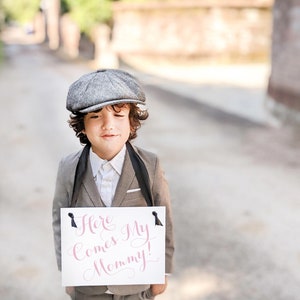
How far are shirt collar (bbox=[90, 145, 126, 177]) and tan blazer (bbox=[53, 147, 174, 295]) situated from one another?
0.02 meters

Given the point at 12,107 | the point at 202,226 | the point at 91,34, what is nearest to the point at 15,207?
the point at 202,226

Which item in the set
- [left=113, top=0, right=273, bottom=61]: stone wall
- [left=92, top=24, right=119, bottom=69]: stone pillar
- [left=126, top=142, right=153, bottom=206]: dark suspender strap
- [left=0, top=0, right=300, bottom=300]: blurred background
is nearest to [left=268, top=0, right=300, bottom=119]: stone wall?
[left=0, top=0, right=300, bottom=300]: blurred background

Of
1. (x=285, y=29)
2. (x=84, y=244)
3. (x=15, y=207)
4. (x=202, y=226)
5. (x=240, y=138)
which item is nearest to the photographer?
(x=84, y=244)

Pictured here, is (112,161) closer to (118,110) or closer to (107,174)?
(107,174)

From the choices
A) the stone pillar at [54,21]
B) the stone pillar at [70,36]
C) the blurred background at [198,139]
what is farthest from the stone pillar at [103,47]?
the stone pillar at [54,21]

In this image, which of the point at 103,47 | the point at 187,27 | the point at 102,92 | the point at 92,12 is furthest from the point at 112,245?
the point at 103,47

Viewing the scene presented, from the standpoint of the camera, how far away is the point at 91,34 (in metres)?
24.8

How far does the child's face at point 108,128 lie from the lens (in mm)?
2158

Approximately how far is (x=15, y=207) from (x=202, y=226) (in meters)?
2.17

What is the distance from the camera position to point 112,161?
2.26m

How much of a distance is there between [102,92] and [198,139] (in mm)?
7273

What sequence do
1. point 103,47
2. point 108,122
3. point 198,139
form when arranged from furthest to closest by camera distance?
point 103,47
point 198,139
point 108,122

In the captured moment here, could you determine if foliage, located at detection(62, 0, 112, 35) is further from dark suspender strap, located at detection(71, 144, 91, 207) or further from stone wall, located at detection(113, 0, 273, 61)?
dark suspender strap, located at detection(71, 144, 91, 207)

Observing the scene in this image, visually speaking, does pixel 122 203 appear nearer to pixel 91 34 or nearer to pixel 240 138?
pixel 240 138
